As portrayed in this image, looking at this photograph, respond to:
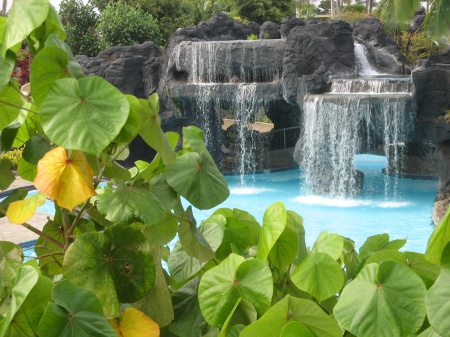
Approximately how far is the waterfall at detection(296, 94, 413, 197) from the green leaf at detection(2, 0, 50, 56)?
12549 mm

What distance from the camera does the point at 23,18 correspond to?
2.37ft

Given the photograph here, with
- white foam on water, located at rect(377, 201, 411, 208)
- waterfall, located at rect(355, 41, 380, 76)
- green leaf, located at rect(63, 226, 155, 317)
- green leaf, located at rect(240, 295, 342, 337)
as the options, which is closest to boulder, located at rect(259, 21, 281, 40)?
waterfall, located at rect(355, 41, 380, 76)

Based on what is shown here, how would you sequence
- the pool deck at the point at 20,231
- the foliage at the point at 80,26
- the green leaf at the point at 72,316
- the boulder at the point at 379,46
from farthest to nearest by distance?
the foliage at the point at 80,26
the boulder at the point at 379,46
the pool deck at the point at 20,231
the green leaf at the point at 72,316

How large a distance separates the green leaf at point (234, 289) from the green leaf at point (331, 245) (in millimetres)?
157

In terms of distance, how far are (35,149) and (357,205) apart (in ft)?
39.1

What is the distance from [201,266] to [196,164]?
0.17m

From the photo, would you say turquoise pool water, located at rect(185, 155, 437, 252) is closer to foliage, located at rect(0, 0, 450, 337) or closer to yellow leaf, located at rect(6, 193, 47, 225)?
foliage, located at rect(0, 0, 450, 337)

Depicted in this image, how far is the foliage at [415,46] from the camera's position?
1653 cm

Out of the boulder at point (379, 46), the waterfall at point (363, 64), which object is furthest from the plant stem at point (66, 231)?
the boulder at point (379, 46)

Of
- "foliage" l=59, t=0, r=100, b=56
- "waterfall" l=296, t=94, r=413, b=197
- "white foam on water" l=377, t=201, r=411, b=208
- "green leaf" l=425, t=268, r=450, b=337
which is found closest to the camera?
"green leaf" l=425, t=268, r=450, b=337

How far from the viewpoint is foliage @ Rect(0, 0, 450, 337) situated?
651 mm

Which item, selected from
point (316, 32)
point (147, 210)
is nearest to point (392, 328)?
point (147, 210)

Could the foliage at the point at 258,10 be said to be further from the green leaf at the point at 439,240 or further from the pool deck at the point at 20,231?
the green leaf at the point at 439,240

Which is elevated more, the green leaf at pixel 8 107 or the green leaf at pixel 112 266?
the green leaf at pixel 8 107
